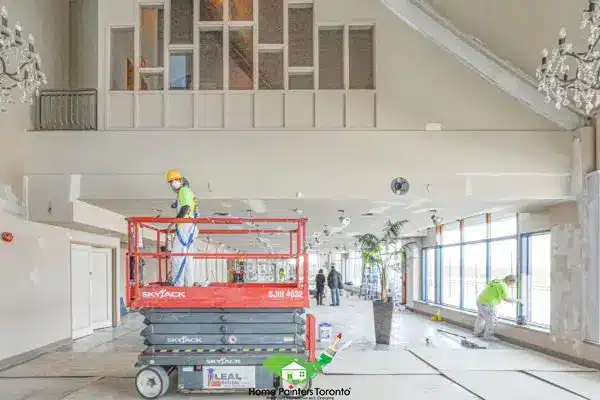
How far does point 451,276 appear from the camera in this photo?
62.8ft

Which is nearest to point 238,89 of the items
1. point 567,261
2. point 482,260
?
point 567,261

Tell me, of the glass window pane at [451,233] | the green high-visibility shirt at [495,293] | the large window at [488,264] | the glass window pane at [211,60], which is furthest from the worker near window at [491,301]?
the glass window pane at [211,60]

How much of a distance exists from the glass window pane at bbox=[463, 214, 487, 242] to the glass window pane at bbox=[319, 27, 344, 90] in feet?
20.9

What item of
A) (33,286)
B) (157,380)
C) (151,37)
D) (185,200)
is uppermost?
(151,37)

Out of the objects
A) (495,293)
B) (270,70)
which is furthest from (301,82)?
(495,293)

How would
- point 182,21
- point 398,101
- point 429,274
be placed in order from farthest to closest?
1. point 429,274
2. point 182,21
3. point 398,101

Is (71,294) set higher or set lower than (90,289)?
higher

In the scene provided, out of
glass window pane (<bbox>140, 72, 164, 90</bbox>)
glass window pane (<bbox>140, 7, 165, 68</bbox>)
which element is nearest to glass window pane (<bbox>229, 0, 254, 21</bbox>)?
glass window pane (<bbox>140, 7, 165, 68</bbox>)

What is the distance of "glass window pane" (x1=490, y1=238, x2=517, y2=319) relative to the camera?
558 inches

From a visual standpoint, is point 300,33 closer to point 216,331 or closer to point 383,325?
point 383,325

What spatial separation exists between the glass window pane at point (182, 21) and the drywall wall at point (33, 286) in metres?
4.32

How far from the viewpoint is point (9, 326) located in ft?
34.0

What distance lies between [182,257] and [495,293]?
785cm

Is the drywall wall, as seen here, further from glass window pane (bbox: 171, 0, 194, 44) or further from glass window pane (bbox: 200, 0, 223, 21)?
glass window pane (bbox: 200, 0, 223, 21)
